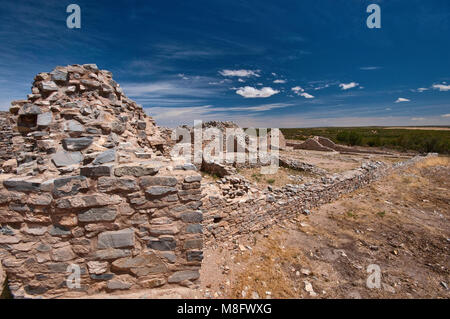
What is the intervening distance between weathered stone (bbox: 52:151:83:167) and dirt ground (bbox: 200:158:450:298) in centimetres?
293

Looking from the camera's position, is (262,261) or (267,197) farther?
(267,197)

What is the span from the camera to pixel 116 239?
101 inches

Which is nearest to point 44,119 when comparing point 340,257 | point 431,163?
point 340,257

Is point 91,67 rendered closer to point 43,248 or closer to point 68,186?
point 68,186

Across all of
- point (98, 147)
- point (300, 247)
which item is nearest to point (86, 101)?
point (98, 147)

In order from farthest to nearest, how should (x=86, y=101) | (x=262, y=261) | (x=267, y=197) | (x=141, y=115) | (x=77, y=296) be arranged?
(x=141, y=115), (x=267, y=197), (x=262, y=261), (x=86, y=101), (x=77, y=296)

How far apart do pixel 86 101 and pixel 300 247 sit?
6218 millimetres

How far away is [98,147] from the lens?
3109 millimetres

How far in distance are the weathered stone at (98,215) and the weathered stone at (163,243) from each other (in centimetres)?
63

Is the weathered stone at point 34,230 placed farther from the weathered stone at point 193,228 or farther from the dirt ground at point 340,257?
the dirt ground at point 340,257

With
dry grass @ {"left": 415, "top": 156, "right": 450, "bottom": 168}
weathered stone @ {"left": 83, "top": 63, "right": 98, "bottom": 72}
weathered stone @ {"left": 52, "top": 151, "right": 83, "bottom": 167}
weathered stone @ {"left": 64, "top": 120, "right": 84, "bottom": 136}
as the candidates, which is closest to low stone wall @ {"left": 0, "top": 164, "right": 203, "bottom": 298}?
weathered stone @ {"left": 52, "top": 151, "right": 83, "bottom": 167}

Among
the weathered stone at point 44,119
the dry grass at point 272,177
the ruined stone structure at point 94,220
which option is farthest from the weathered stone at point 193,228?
the dry grass at point 272,177
